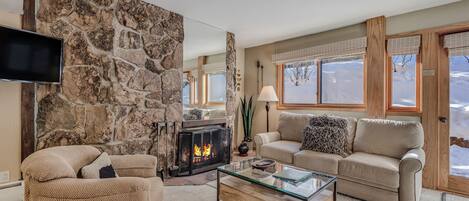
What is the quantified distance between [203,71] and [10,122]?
8.11ft

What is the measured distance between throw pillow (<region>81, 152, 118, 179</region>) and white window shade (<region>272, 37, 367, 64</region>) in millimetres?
3509

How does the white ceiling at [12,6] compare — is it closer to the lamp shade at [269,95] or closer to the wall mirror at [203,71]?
the wall mirror at [203,71]

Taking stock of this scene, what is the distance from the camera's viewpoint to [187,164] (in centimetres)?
349

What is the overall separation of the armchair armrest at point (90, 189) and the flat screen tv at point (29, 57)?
1.30 m

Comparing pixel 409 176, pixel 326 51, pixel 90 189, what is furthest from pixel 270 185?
pixel 326 51

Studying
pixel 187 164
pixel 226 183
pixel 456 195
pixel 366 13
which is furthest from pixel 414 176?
pixel 187 164

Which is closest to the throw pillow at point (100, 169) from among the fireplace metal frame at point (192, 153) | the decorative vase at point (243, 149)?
the fireplace metal frame at point (192, 153)

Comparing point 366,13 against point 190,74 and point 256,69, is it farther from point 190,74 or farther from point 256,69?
point 190,74

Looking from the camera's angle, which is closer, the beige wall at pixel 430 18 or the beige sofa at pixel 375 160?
the beige sofa at pixel 375 160

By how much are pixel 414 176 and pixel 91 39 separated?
12.4ft

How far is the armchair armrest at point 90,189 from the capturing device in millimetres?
1348

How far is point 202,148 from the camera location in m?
3.67

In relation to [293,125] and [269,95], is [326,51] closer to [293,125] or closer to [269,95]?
[269,95]


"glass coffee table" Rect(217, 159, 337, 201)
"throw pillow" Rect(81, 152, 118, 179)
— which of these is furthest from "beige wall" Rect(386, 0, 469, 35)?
"throw pillow" Rect(81, 152, 118, 179)
